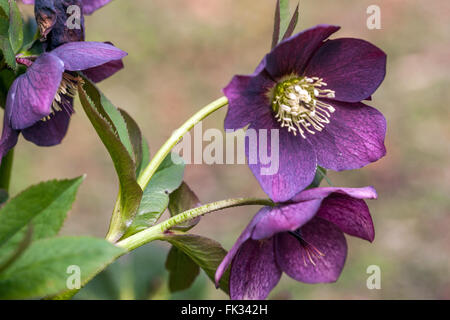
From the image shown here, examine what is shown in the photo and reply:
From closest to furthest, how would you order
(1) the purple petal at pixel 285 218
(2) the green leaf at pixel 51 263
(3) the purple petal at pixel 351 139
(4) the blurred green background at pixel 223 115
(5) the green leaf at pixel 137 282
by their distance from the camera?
(2) the green leaf at pixel 51 263 → (1) the purple petal at pixel 285 218 → (3) the purple petal at pixel 351 139 → (5) the green leaf at pixel 137 282 → (4) the blurred green background at pixel 223 115

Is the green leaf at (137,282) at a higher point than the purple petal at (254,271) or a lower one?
→ lower

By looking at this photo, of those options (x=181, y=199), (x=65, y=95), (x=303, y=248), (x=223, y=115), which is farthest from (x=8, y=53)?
(x=223, y=115)

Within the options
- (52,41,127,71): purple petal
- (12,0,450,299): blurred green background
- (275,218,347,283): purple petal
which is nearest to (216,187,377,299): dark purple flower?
(275,218,347,283): purple petal

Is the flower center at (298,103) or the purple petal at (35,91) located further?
the flower center at (298,103)

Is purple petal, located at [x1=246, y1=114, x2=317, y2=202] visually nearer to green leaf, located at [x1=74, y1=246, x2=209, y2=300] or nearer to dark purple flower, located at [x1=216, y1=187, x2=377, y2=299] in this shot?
dark purple flower, located at [x1=216, y1=187, x2=377, y2=299]

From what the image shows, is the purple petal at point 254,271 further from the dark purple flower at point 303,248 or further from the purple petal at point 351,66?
the purple petal at point 351,66

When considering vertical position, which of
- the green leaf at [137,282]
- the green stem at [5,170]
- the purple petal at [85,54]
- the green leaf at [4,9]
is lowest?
the green leaf at [137,282]

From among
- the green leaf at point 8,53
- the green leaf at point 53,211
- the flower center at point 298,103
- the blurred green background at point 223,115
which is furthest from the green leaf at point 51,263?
the blurred green background at point 223,115

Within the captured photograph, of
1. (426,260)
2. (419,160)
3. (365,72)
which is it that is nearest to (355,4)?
(419,160)
